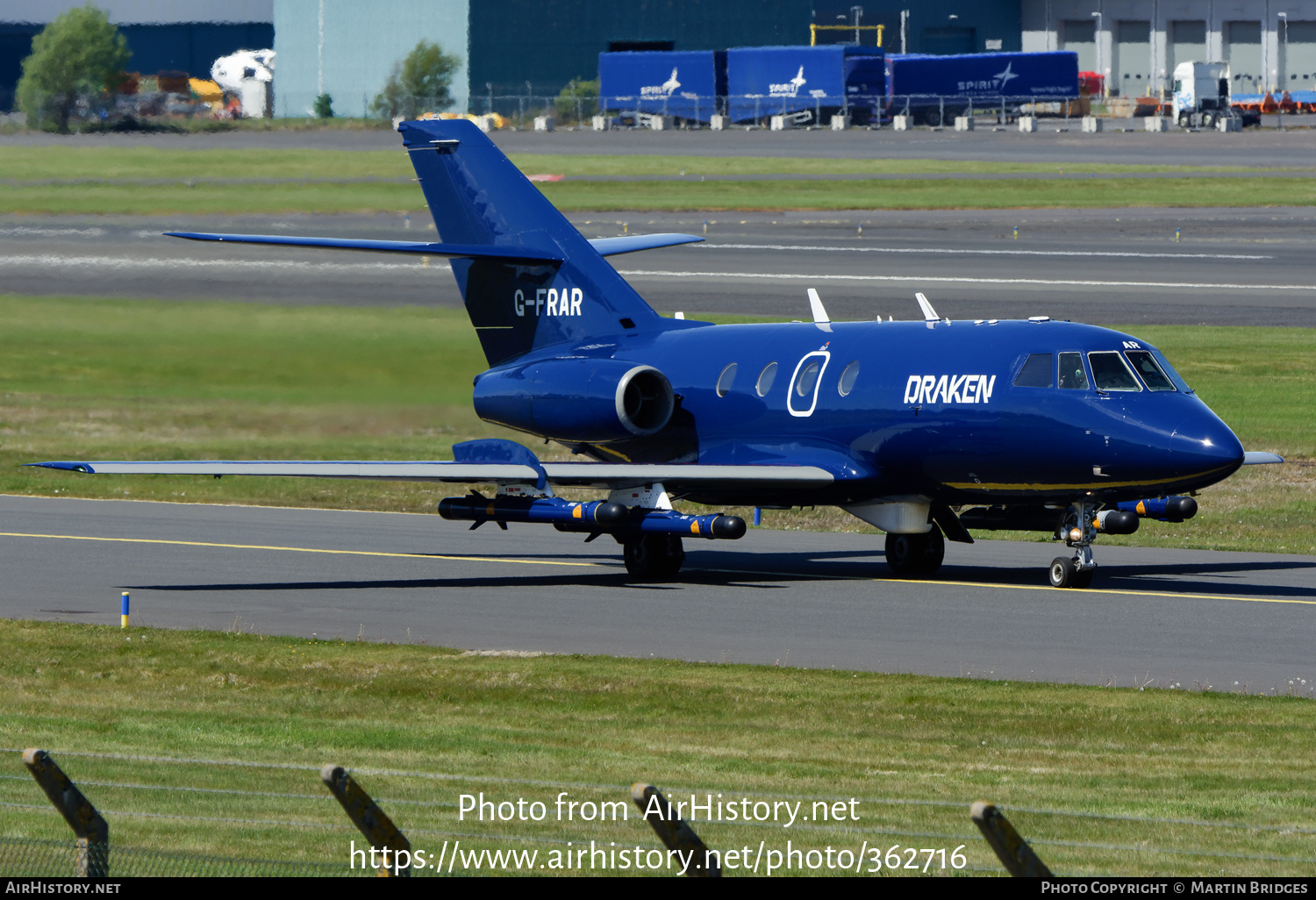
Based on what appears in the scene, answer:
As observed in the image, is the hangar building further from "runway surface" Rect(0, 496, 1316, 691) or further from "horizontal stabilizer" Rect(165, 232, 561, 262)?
"horizontal stabilizer" Rect(165, 232, 561, 262)

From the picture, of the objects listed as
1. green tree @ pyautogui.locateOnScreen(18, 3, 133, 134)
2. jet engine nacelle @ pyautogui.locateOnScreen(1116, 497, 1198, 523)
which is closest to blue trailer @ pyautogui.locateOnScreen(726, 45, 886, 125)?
green tree @ pyautogui.locateOnScreen(18, 3, 133, 134)

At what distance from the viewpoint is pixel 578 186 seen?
9225 centimetres

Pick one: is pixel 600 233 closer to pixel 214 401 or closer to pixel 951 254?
pixel 951 254

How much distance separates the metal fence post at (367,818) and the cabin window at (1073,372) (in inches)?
694

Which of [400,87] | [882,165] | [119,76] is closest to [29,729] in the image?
[119,76]

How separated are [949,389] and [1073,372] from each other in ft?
5.64

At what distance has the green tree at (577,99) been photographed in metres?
129

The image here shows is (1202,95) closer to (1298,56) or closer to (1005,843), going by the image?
(1298,56)

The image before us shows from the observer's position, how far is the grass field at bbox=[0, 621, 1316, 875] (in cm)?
1312

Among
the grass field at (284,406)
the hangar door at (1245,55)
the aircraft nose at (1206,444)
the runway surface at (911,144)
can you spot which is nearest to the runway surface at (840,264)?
the grass field at (284,406)

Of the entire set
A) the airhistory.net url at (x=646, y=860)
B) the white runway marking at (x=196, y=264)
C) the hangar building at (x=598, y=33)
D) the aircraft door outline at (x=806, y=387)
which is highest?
the hangar building at (x=598, y=33)

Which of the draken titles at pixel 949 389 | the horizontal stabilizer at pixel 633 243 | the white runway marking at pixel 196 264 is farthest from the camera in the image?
the white runway marking at pixel 196 264

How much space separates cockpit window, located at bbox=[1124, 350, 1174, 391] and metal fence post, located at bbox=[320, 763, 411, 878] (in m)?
17.9

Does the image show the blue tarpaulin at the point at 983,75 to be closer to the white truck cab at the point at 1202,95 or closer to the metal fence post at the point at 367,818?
Answer: the white truck cab at the point at 1202,95
